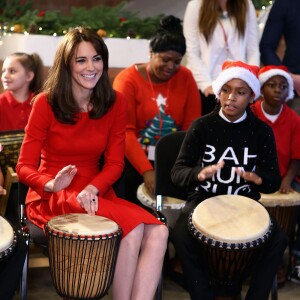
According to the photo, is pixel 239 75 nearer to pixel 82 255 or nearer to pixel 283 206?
pixel 283 206

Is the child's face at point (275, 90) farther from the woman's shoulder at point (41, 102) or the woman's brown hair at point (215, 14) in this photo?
the woman's shoulder at point (41, 102)

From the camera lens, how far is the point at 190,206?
3732 millimetres

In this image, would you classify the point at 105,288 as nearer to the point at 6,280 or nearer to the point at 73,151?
the point at 6,280

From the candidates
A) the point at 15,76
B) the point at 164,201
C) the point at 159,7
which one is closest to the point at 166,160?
the point at 164,201

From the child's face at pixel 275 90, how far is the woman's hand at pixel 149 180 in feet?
2.89

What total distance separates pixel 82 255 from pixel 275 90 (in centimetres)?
185

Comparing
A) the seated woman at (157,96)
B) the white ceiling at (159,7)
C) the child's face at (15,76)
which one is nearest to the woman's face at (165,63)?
the seated woman at (157,96)

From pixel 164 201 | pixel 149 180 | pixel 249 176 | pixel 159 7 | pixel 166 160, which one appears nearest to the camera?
pixel 249 176

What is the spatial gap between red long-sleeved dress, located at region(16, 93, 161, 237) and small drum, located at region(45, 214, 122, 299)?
0.24m

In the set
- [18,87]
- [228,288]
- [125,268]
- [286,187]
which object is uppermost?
[18,87]

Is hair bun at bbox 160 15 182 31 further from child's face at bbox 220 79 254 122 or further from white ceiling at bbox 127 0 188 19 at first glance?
white ceiling at bbox 127 0 188 19

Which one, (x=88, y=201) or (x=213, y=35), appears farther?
(x=213, y=35)

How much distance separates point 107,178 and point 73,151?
8.8 inches

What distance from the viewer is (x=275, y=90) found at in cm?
446
